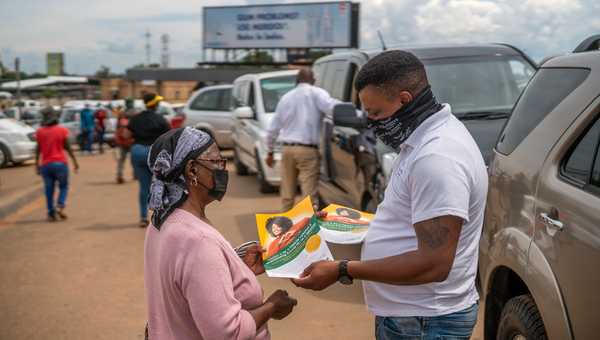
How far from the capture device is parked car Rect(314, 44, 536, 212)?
19.6 feet

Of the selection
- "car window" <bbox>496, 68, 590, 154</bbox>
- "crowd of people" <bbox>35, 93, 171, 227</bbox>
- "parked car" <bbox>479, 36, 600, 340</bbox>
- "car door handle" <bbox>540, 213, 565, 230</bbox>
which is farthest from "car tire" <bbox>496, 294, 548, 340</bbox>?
"crowd of people" <bbox>35, 93, 171, 227</bbox>

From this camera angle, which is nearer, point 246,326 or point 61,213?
point 246,326

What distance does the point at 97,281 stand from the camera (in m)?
6.86

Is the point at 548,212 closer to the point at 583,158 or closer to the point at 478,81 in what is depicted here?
the point at 583,158

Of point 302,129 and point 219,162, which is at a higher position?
point 219,162

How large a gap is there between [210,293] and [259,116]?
9488 mm

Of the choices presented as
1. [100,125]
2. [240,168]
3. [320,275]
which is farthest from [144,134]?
[100,125]

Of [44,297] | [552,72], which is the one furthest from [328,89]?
[552,72]

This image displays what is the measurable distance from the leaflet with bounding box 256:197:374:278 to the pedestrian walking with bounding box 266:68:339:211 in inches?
188

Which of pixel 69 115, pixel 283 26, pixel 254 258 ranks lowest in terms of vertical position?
pixel 69 115

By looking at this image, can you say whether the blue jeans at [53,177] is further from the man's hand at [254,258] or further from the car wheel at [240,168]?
the man's hand at [254,258]

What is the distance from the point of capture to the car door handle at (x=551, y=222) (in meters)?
2.87

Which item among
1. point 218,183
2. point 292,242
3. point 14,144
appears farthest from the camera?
point 14,144

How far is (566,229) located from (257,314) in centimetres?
133
